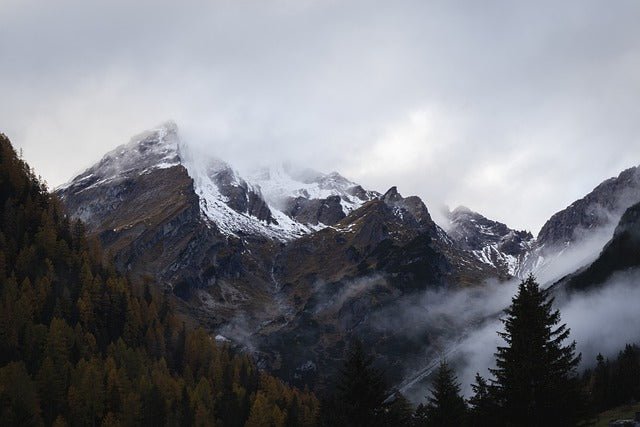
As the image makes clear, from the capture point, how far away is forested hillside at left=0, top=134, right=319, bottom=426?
11600 cm

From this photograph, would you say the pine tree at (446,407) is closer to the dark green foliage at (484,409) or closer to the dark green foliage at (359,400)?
the dark green foliage at (359,400)

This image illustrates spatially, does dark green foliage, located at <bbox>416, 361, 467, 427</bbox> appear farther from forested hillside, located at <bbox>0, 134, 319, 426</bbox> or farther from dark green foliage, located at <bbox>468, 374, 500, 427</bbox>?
forested hillside, located at <bbox>0, 134, 319, 426</bbox>

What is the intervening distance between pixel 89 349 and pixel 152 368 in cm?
1426

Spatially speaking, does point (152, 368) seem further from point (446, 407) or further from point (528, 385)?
point (528, 385)

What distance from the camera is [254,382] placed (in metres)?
164

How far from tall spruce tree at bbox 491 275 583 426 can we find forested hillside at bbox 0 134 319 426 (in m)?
→ 52.6

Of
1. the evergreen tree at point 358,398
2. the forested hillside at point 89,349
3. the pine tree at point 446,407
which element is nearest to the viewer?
the evergreen tree at point 358,398

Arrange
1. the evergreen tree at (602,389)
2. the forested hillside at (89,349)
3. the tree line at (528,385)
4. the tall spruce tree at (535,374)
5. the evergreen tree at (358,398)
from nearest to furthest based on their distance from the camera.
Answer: the tall spruce tree at (535,374), the tree line at (528,385), the evergreen tree at (358,398), the forested hillside at (89,349), the evergreen tree at (602,389)

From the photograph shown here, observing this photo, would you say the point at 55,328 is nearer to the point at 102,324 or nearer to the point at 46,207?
the point at 102,324

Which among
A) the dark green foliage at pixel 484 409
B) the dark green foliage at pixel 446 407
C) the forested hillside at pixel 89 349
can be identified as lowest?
the dark green foliage at pixel 484 409

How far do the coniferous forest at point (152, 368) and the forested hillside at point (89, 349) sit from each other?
0.96ft

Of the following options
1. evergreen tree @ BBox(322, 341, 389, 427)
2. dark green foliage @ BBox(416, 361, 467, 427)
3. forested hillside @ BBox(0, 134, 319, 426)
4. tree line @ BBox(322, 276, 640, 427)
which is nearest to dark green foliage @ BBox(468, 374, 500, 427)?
tree line @ BBox(322, 276, 640, 427)

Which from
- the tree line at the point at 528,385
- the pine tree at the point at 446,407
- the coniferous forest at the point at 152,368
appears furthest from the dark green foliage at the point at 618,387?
the tree line at the point at 528,385

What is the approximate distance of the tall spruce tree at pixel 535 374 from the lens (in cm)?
4003
